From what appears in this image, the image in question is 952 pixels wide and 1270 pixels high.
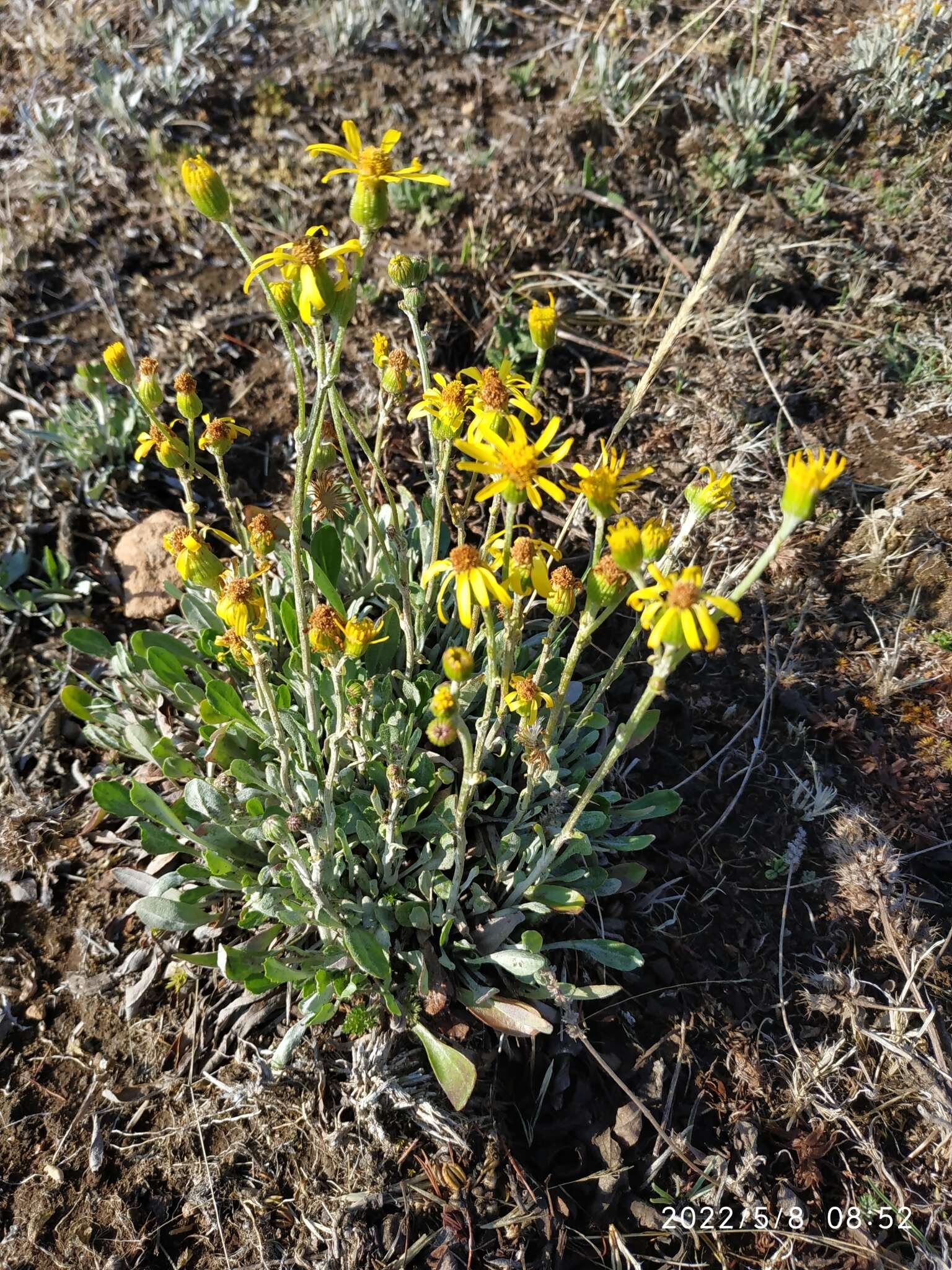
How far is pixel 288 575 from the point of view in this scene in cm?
288

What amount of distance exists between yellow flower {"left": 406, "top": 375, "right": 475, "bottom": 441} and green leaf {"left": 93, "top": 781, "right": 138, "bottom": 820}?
4.64ft

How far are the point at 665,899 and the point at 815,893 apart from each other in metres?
0.49

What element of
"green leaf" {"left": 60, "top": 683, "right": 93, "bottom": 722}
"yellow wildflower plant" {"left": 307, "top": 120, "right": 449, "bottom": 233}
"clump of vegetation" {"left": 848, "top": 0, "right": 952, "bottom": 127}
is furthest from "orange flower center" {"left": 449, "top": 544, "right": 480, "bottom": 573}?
"clump of vegetation" {"left": 848, "top": 0, "right": 952, "bottom": 127}

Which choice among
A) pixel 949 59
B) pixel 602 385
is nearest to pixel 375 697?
pixel 602 385

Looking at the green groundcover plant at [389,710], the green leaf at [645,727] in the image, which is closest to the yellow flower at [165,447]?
the green groundcover plant at [389,710]

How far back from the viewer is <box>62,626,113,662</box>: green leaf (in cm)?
294

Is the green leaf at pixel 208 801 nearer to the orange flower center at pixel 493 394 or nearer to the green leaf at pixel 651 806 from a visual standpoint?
the green leaf at pixel 651 806

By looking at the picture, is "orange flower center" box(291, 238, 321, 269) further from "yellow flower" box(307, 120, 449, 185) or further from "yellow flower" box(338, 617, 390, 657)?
"yellow flower" box(338, 617, 390, 657)

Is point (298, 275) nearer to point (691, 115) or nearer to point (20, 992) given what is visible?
point (20, 992)

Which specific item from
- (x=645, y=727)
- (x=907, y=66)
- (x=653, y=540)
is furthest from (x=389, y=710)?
(x=907, y=66)

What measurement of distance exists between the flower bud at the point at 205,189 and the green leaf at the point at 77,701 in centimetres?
166

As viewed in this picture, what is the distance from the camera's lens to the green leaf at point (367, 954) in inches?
86.0

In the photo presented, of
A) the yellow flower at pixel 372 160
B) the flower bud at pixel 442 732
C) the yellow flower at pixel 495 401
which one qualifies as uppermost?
the yellow flower at pixel 372 160

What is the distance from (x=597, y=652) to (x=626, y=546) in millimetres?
1527
